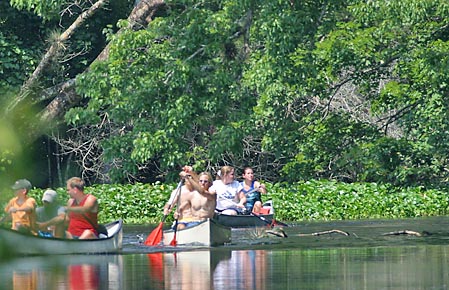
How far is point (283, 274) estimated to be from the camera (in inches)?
505

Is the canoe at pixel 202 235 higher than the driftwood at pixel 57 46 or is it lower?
lower

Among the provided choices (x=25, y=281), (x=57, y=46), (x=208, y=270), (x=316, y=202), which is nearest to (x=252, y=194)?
(x=316, y=202)

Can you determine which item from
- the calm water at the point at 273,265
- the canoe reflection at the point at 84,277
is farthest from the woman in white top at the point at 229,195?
the canoe reflection at the point at 84,277

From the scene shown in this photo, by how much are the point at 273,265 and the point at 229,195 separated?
1205cm

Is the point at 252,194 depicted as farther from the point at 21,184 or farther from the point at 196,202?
the point at 21,184

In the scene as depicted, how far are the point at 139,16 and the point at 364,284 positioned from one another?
19.8 meters

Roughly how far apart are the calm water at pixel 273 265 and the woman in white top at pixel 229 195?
2.31m

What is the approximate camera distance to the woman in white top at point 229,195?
26.4 meters

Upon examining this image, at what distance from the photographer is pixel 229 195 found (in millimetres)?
26641

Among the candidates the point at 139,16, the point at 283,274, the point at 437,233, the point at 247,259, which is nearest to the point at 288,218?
the point at 139,16

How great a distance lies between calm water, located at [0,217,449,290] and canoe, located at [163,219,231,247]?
1.00ft

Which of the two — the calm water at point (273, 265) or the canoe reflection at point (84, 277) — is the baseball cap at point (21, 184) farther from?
the canoe reflection at point (84, 277)

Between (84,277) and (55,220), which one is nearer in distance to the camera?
(55,220)

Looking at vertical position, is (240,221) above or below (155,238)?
above
